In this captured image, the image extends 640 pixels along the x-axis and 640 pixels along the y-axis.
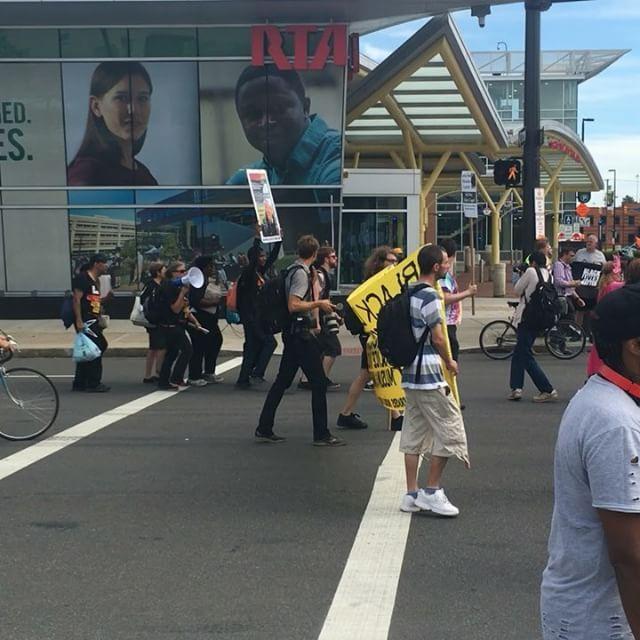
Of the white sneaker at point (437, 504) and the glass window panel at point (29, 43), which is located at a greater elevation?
the glass window panel at point (29, 43)

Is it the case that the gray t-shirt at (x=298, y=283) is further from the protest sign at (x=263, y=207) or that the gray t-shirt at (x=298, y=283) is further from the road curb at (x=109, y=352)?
the road curb at (x=109, y=352)

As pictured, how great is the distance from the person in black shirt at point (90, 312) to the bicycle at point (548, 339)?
20.6 feet

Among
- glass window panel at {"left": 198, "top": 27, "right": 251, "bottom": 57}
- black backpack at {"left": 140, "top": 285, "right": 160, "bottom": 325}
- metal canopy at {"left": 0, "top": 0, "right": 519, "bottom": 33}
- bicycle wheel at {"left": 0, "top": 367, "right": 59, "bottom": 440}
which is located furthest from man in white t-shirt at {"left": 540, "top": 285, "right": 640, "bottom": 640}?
glass window panel at {"left": 198, "top": 27, "right": 251, "bottom": 57}

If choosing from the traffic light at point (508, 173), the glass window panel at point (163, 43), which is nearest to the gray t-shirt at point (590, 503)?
the traffic light at point (508, 173)

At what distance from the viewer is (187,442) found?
7641 mm

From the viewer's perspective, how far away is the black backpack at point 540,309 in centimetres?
923

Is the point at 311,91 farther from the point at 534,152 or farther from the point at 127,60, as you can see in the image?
the point at 534,152

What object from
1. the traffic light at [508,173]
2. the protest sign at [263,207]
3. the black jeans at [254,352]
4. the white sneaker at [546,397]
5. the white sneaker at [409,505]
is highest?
the traffic light at [508,173]

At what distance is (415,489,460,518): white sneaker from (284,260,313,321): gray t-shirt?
90.3 inches

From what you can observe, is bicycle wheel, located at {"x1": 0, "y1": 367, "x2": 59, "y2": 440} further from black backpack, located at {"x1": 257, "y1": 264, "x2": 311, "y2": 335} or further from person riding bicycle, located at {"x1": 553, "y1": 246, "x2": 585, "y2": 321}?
person riding bicycle, located at {"x1": 553, "y1": 246, "x2": 585, "y2": 321}

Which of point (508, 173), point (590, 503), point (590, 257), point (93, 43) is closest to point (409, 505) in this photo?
point (590, 503)

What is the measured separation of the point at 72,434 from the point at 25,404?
544mm

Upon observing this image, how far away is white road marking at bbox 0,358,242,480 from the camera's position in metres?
6.98

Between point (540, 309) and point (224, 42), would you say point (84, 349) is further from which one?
point (224, 42)
